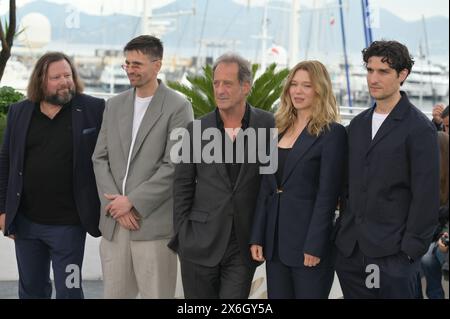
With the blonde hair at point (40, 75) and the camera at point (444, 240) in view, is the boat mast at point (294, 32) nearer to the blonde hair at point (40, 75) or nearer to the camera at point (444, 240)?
the camera at point (444, 240)

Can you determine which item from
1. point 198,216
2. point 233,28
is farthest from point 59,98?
point 233,28

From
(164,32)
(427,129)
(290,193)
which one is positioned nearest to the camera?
(427,129)

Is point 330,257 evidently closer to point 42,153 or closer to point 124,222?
point 124,222

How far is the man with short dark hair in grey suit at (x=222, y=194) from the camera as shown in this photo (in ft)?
13.4

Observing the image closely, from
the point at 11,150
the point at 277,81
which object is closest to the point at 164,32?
the point at 277,81

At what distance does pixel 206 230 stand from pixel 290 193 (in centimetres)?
52

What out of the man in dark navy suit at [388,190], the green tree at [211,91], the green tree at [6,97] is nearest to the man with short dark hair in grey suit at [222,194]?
the man in dark navy suit at [388,190]

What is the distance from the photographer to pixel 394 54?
381 centimetres

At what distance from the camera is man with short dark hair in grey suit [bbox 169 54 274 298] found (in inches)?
161

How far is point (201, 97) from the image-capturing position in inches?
297

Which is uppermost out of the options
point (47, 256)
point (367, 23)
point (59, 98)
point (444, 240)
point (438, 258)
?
point (367, 23)

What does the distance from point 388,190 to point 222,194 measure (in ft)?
3.01

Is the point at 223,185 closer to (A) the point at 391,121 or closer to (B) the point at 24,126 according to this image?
(A) the point at 391,121

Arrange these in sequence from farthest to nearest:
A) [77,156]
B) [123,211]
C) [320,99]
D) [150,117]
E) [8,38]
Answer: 1. [8,38]
2. [77,156]
3. [150,117]
4. [123,211]
5. [320,99]
